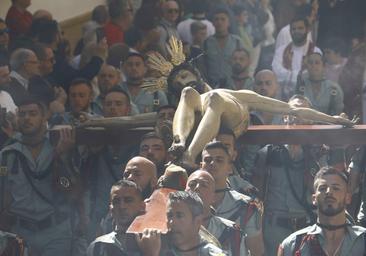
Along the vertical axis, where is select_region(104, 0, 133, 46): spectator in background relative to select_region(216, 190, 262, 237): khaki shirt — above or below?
above

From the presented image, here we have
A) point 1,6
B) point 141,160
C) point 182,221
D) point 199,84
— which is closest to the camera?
point 182,221

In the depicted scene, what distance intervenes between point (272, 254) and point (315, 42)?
463cm

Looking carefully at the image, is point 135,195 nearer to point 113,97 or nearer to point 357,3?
point 113,97

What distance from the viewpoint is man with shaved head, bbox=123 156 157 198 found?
12508 mm

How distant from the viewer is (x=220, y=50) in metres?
16.8

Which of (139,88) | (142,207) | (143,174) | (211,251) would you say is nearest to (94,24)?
(139,88)

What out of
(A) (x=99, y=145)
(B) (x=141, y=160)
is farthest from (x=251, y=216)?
(A) (x=99, y=145)

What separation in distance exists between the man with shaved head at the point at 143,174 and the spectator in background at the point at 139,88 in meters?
2.78

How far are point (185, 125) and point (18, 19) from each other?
3537 millimetres

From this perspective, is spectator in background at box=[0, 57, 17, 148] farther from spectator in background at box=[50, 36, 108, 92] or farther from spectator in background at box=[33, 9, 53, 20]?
spectator in background at box=[33, 9, 53, 20]

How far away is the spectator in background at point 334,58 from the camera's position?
56.1 ft

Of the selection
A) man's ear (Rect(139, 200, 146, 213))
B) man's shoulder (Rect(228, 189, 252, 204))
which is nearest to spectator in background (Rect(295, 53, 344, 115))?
man's shoulder (Rect(228, 189, 252, 204))

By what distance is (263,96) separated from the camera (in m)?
14.8

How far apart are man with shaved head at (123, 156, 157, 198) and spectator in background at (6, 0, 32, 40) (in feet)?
13.6
